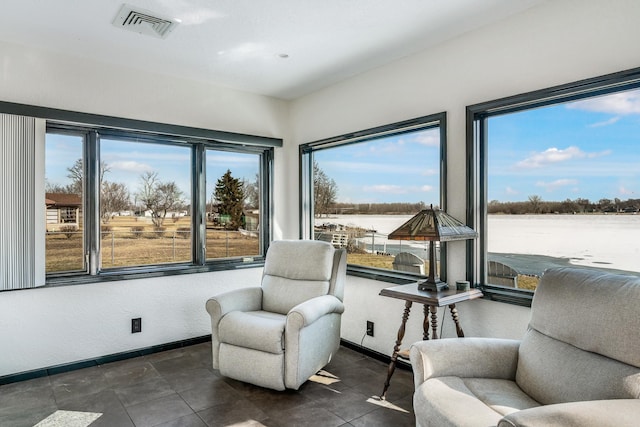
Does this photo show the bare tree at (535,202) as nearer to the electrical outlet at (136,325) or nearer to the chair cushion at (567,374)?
the chair cushion at (567,374)

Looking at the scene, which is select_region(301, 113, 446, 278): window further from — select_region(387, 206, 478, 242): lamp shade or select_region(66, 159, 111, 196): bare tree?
select_region(66, 159, 111, 196): bare tree

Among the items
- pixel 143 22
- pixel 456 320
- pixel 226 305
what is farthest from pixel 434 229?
pixel 143 22

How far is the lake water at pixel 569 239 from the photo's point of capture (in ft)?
7.09

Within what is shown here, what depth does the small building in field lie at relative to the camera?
3186 millimetres

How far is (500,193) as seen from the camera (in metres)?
2.70

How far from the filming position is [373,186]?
3693 millimetres

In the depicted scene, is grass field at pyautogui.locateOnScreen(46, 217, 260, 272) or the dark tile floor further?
grass field at pyautogui.locateOnScreen(46, 217, 260, 272)

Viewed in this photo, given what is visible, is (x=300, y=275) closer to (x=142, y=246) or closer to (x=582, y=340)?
(x=142, y=246)

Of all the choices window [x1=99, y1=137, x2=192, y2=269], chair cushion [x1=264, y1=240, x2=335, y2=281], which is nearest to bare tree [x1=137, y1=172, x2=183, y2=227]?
window [x1=99, y1=137, x2=192, y2=269]

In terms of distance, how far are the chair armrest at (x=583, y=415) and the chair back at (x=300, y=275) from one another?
1969mm

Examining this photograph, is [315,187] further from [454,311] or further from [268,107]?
[454,311]

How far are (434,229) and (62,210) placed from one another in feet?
9.60

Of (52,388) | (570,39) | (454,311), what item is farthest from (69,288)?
(570,39)

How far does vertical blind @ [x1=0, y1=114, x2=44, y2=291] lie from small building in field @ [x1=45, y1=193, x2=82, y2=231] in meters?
0.17
